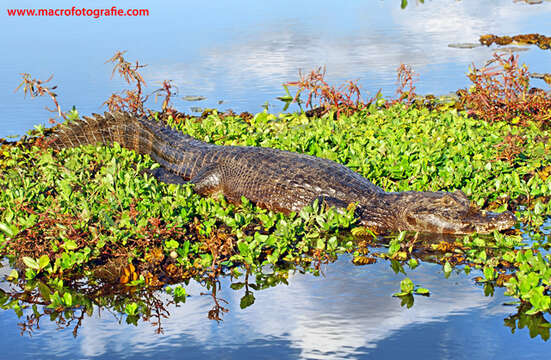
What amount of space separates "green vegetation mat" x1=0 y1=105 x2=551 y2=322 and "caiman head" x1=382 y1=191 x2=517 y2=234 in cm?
14

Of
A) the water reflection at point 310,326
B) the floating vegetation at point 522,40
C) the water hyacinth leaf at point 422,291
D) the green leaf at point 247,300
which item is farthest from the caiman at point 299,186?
the floating vegetation at point 522,40

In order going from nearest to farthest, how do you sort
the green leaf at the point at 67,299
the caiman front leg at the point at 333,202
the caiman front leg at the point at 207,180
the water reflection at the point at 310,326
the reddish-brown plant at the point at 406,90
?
the water reflection at the point at 310,326 → the green leaf at the point at 67,299 → the caiman front leg at the point at 333,202 → the caiman front leg at the point at 207,180 → the reddish-brown plant at the point at 406,90

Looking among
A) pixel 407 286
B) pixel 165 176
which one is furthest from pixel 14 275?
pixel 407 286

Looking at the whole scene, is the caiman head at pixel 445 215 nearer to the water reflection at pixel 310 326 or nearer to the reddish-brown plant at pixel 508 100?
the water reflection at pixel 310 326

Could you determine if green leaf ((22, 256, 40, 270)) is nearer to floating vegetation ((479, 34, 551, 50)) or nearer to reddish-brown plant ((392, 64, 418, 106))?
reddish-brown plant ((392, 64, 418, 106))

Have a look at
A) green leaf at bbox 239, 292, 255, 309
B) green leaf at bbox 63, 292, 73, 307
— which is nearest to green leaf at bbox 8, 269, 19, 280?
green leaf at bbox 63, 292, 73, 307

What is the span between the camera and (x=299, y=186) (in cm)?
690

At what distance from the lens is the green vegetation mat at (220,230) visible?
5.37 m

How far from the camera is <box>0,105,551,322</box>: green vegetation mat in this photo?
211 inches

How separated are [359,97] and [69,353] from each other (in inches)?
301

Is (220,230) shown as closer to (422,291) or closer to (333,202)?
(333,202)

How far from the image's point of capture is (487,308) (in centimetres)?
492

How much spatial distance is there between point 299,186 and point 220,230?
112 cm

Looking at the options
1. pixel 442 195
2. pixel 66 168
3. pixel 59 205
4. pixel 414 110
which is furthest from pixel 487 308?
pixel 414 110
